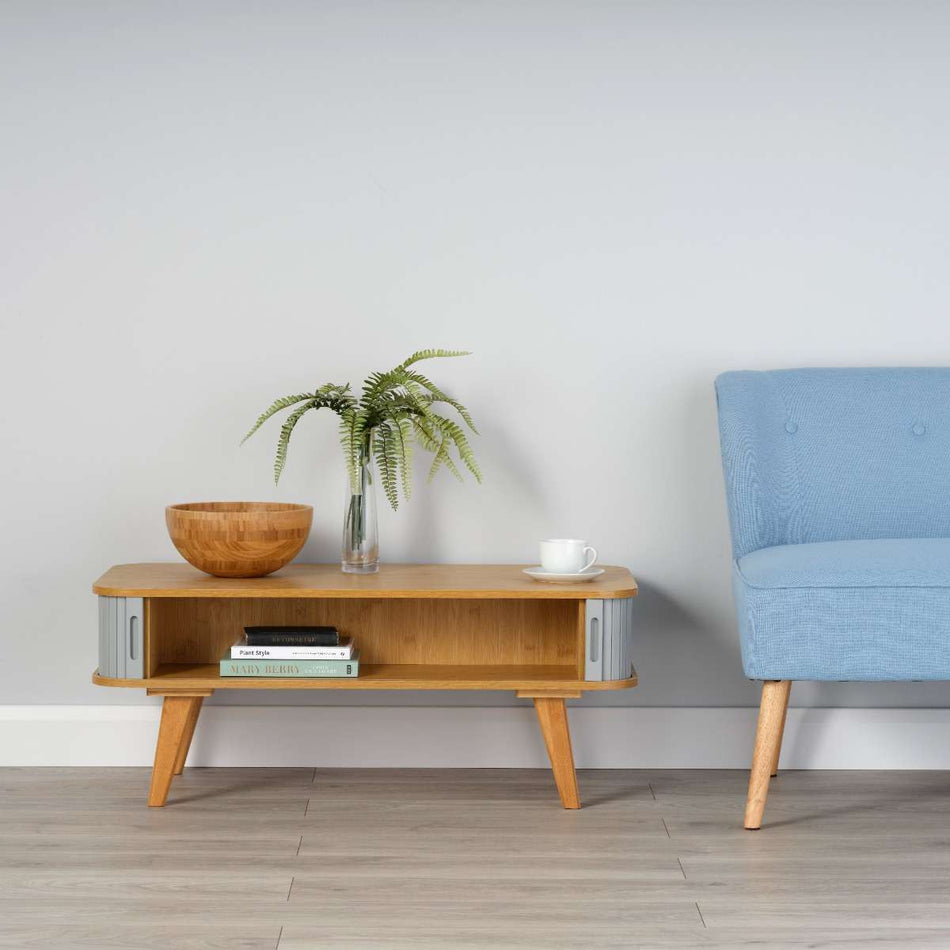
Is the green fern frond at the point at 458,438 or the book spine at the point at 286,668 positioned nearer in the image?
the book spine at the point at 286,668

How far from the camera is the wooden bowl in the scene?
1.95m

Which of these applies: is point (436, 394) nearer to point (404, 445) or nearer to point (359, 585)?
point (404, 445)

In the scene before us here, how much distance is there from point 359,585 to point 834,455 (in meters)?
0.94

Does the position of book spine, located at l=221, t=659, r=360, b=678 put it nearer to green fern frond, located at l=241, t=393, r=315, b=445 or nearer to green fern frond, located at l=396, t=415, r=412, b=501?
green fern frond, located at l=396, t=415, r=412, b=501

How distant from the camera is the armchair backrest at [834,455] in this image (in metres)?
2.09

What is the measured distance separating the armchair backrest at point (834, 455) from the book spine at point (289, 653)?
76 centimetres

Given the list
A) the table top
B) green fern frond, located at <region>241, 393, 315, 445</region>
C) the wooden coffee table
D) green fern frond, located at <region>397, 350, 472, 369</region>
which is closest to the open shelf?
the wooden coffee table

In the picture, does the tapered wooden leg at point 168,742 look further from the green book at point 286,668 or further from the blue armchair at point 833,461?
the blue armchair at point 833,461

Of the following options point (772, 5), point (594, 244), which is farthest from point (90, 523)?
point (772, 5)

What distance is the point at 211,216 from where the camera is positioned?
2244mm

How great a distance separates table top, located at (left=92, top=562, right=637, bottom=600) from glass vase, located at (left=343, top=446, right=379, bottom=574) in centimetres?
3

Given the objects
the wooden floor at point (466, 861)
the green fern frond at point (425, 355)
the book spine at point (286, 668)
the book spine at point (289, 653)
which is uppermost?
the green fern frond at point (425, 355)

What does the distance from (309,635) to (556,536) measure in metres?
0.58

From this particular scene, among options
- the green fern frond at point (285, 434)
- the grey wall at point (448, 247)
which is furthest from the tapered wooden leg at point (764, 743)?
the green fern frond at point (285, 434)
